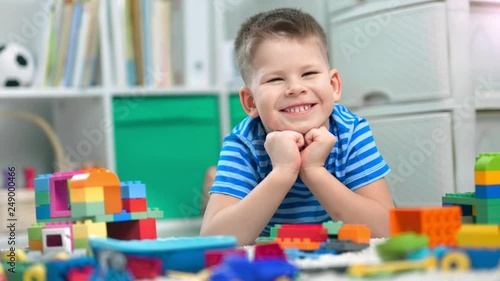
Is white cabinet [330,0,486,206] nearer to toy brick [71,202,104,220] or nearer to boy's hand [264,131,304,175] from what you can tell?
boy's hand [264,131,304,175]

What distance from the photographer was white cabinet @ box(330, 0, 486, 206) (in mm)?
1801

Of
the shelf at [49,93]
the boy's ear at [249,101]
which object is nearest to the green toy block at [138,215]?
the boy's ear at [249,101]

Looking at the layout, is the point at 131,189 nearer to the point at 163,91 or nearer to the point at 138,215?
the point at 138,215

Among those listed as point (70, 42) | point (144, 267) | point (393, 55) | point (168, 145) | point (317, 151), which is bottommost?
point (144, 267)

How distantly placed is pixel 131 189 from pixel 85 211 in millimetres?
85

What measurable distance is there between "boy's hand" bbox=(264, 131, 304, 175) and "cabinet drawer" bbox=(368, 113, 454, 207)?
2.76 ft

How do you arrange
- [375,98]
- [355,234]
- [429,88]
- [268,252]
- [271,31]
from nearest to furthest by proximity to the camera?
1. [268,252]
2. [355,234]
3. [271,31]
4. [429,88]
5. [375,98]

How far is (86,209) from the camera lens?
0.83 metres

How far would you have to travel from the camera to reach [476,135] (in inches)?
73.0

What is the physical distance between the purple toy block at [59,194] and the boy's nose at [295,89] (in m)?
0.33

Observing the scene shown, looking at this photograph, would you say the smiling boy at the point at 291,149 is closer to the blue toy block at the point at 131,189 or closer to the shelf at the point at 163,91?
the blue toy block at the point at 131,189

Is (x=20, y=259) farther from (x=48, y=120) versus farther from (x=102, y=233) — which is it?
(x=48, y=120)

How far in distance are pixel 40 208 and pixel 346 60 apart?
1.36 m

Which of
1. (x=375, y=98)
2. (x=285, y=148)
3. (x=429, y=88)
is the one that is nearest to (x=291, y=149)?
(x=285, y=148)
